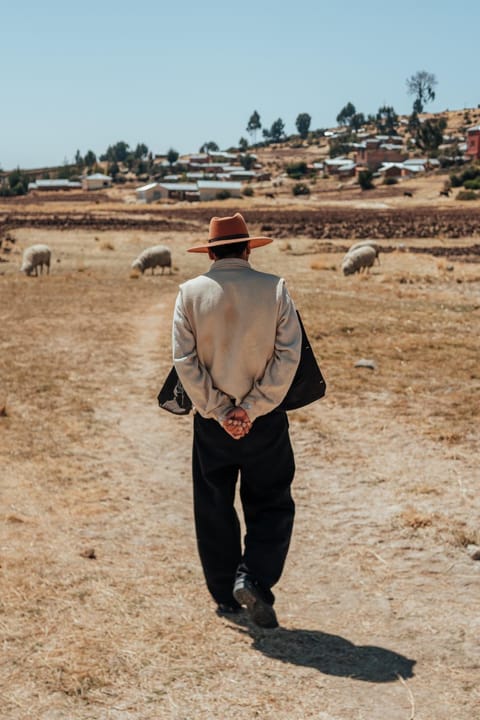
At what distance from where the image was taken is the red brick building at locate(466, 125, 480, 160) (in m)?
98.6

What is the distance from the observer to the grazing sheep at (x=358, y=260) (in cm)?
2462

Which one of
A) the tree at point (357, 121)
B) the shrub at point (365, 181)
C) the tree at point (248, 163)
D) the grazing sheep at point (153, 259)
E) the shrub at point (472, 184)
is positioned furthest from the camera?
the tree at point (357, 121)

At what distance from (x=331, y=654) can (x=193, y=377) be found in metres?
1.53

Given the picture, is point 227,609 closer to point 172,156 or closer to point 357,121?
point 172,156

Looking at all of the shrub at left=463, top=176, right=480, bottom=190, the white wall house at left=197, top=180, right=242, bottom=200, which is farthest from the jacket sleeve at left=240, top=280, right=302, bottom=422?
the white wall house at left=197, top=180, right=242, bottom=200

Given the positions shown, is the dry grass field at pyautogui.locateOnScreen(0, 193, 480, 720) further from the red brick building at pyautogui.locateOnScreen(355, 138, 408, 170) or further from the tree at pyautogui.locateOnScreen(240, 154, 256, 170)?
the tree at pyautogui.locateOnScreen(240, 154, 256, 170)

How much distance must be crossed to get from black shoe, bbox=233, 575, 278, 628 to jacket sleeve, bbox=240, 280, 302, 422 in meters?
0.82

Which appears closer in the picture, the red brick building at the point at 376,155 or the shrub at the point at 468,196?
the shrub at the point at 468,196

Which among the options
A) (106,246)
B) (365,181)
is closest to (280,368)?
(106,246)

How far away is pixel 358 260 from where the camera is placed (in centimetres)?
2472

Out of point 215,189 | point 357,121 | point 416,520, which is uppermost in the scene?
point 357,121

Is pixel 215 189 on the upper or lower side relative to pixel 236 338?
upper

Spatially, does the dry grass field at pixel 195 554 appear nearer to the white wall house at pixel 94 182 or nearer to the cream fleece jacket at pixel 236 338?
the cream fleece jacket at pixel 236 338

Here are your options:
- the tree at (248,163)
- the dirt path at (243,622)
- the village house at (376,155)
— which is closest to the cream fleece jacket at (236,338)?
the dirt path at (243,622)
